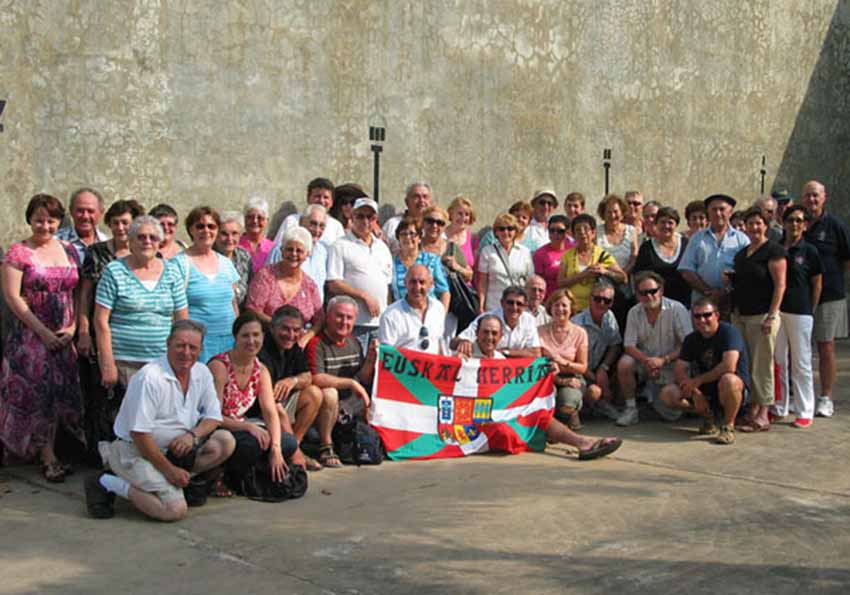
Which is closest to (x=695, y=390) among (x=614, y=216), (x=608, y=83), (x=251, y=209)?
(x=614, y=216)

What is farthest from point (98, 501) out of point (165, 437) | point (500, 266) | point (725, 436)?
point (725, 436)

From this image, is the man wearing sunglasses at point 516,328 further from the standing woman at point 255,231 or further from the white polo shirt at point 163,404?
the white polo shirt at point 163,404

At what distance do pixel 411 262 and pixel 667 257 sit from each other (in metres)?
2.43

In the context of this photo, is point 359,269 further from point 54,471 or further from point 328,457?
point 54,471

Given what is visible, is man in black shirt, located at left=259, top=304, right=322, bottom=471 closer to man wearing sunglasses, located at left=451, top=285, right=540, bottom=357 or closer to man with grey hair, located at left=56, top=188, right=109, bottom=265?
man with grey hair, located at left=56, top=188, right=109, bottom=265

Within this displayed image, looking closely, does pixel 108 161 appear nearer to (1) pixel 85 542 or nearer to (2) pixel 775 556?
(1) pixel 85 542

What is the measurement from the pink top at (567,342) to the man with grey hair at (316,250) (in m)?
1.82

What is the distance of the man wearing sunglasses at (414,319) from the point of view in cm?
776

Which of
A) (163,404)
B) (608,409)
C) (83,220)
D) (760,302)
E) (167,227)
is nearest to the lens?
(163,404)

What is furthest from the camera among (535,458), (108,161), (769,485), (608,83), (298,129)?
(608,83)

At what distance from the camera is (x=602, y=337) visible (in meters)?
9.05

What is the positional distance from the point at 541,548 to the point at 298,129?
6230 millimetres

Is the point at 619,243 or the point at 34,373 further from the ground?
the point at 619,243

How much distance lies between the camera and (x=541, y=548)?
5.38 metres
